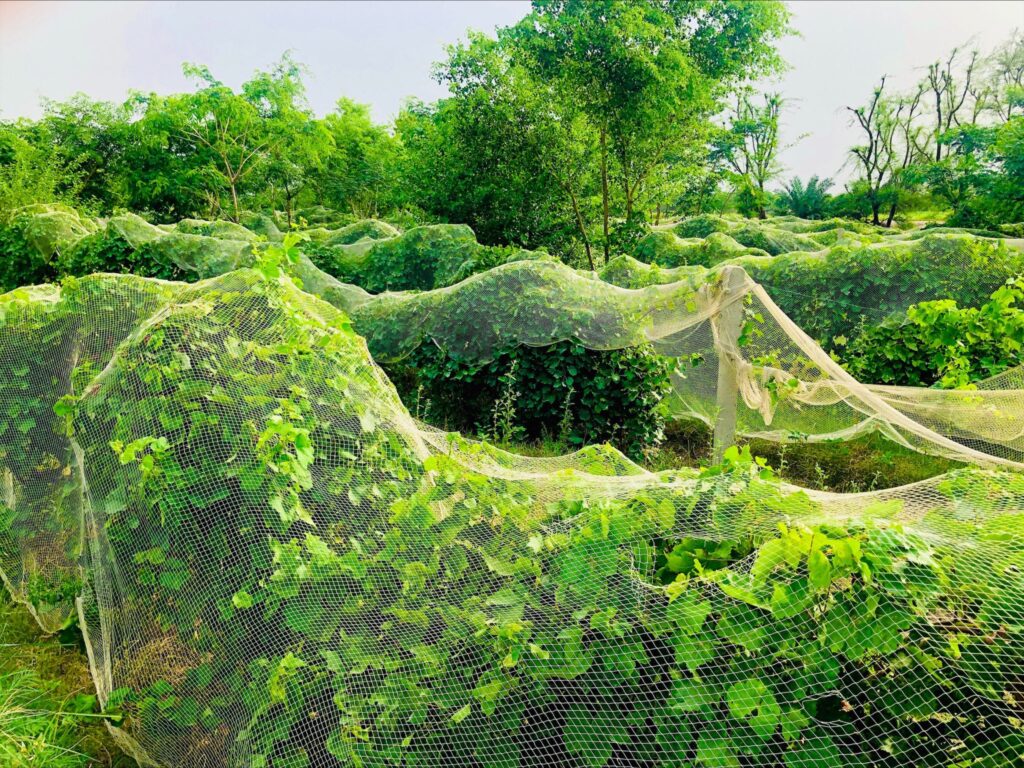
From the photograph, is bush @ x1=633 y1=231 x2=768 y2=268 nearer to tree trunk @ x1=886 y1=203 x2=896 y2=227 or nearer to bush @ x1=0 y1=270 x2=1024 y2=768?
bush @ x1=0 y1=270 x2=1024 y2=768

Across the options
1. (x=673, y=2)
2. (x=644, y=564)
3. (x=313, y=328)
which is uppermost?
(x=673, y=2)

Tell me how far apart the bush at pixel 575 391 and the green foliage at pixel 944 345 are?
193 centimetres

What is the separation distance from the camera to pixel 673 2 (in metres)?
15.6

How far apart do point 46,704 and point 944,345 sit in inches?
231

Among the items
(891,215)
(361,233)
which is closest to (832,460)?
(361,233)

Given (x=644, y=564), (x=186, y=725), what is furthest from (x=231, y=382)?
(x=644, y=564)

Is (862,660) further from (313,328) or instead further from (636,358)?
(636,358)

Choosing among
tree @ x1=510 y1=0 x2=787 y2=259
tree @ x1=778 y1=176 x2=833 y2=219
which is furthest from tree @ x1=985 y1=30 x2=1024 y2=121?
tree @ x1=510 y1=0 x2=787 y2=259

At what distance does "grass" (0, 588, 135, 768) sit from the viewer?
2541 mm

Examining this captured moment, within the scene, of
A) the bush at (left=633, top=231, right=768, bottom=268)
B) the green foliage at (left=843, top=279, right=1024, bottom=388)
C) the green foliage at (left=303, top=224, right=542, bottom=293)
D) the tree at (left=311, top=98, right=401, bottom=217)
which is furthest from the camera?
the tree at (left=311, top=98, right=401, bottom=217)

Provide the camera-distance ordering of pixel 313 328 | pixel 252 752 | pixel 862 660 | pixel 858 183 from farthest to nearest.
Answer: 1. pixel 858 183
2. pixel 313 328
3. pixel 252 752
4. pixel 862 660

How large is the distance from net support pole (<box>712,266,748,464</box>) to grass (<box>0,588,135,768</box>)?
157 inches

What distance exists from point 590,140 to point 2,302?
12.5 meters

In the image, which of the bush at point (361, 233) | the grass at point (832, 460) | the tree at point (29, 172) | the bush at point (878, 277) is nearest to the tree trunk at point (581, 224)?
the bush at point (361, 233)
